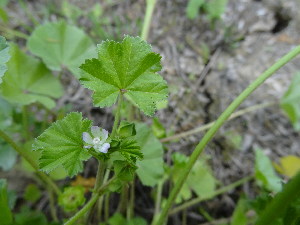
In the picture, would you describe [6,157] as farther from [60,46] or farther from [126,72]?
[126,72]

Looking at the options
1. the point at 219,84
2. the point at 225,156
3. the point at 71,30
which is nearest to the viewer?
the point at 71,30

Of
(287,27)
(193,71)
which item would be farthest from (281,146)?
(287,27)

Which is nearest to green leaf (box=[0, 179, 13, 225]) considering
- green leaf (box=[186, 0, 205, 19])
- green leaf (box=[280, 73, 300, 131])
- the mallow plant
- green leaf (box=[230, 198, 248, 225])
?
the mallow plant

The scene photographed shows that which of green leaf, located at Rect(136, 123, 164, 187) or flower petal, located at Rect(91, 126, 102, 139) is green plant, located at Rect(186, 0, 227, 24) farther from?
flower petal, located at Rect(91, 126, 102, 139)

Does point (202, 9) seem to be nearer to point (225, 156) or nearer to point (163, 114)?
point (163, 114)

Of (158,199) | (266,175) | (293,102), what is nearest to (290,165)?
(266,175)
